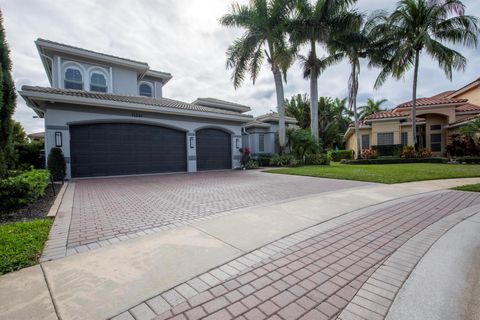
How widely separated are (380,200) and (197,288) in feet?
18.4

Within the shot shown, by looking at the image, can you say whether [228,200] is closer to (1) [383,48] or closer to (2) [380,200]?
(2) [380,200]

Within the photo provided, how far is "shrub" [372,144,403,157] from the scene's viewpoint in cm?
2107

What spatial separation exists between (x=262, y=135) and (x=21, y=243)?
19208mm

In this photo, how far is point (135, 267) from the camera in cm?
267

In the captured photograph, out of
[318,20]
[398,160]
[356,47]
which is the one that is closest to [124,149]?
[318,20]

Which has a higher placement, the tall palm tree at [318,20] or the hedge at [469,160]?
the tall palm tree at [318,20]

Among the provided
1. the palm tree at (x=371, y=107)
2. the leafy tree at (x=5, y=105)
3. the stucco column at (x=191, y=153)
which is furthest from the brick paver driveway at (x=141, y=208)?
the palm tree at (x=371, y=107)

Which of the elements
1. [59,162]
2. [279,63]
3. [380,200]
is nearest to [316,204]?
[380,200]

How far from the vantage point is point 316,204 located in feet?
18.3

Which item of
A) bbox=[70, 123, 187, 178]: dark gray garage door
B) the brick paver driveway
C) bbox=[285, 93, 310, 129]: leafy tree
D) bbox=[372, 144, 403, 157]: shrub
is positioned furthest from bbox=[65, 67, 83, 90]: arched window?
bbox=[285, 93, 310, 129]: leafy tree

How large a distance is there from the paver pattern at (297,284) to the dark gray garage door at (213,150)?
12.2m

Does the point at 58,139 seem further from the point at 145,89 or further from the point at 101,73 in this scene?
the point at 145,89

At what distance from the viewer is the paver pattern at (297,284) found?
1.93 metres

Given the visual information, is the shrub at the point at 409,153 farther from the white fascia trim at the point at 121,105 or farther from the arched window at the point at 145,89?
the arched window at the point at 145,89
